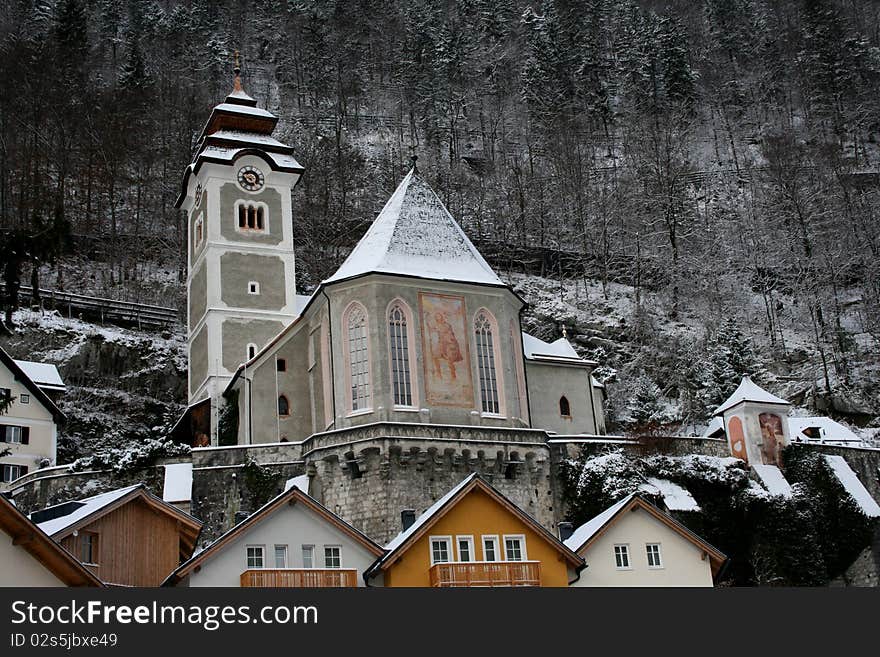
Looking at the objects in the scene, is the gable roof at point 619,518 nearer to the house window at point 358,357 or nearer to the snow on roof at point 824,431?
the house window at point 358,357

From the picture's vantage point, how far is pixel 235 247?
51.7 metres

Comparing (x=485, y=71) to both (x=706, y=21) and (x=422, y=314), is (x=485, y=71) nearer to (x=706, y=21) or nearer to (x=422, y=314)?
(x=706, y=21)

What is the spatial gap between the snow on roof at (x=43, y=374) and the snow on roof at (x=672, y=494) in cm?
2385

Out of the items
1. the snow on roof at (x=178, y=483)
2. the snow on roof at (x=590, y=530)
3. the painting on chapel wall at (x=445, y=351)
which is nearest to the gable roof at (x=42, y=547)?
the snow on roof at (x=590, y=530)

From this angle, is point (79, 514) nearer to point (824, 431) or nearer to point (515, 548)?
point (515, 548)

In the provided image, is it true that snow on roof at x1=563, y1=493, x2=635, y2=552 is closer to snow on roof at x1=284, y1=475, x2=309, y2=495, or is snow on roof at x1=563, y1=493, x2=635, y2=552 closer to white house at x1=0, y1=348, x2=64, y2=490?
snow on roof at x1=284, y1=475, x2=309, y2=495

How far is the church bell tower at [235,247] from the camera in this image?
50000mm

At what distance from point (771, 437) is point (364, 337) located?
1495 cm

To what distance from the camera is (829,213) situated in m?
67.3

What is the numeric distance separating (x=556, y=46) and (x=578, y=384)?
179 ft

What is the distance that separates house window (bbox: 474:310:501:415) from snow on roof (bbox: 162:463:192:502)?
31.2 ft

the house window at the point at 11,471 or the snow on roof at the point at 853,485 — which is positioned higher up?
the house window at the point at 11,471

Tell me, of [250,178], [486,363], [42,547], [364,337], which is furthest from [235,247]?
[42,547]

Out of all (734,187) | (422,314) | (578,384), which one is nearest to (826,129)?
(734,187)
